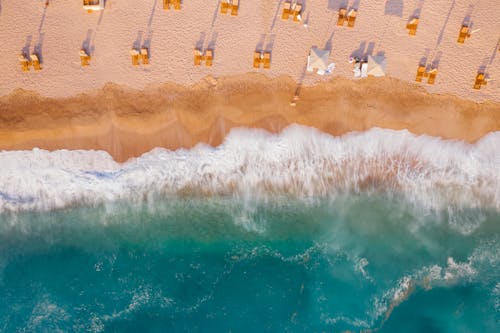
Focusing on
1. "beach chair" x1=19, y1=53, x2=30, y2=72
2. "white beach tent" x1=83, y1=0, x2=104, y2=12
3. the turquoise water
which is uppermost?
"white beach tent" x1=83, y1=0, x2=104, y2=12

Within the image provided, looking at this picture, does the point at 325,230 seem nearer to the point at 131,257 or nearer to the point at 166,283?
the point at 166,283

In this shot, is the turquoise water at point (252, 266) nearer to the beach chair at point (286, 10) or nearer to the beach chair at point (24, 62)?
the beach chair at point (24, 62)

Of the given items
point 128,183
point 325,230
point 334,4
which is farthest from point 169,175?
point 334,4

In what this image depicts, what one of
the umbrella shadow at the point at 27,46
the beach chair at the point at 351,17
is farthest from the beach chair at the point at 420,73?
the umbrella shadow at the point at 27,46

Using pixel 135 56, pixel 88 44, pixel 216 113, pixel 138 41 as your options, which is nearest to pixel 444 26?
pixel 216 113

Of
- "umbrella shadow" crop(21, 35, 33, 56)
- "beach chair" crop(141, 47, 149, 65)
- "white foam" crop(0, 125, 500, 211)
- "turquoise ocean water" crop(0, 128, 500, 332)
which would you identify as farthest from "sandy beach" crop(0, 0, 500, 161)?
"turquoise ocean water" crop(0, 128, 500, 332)

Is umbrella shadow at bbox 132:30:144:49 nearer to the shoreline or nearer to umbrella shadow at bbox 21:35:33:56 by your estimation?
the shoreline
